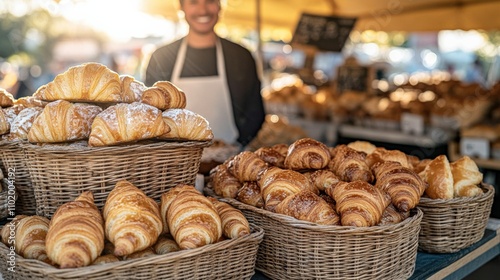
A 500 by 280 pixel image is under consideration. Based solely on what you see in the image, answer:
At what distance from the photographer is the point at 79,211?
174 cm

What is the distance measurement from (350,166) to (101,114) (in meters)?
1.13

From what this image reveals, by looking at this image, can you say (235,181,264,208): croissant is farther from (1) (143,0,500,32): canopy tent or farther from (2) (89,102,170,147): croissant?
(1) (143,0,500,32): canopy tent

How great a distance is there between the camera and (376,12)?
791cm

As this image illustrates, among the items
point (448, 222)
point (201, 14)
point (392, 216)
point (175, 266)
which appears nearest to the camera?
point (175, 266)

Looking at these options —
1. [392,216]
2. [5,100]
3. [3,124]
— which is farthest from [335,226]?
[5,100]

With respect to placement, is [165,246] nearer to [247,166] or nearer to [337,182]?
[247,166]

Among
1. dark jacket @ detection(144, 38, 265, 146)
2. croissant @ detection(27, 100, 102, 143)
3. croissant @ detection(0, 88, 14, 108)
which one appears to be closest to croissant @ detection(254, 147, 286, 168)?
croissant @ detection(27, 100, 102, 143)

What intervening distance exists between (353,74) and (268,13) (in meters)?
1.81

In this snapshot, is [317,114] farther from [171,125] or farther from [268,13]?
[171,125]

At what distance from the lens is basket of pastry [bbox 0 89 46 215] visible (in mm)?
2227

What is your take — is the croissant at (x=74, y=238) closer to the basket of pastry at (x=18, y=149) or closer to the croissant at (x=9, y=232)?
the croissant at (x=9, y=232)

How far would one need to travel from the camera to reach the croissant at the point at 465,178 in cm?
252

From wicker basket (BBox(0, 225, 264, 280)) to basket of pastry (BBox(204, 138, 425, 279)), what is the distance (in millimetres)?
166

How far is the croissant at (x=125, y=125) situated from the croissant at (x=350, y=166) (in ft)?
2.77
